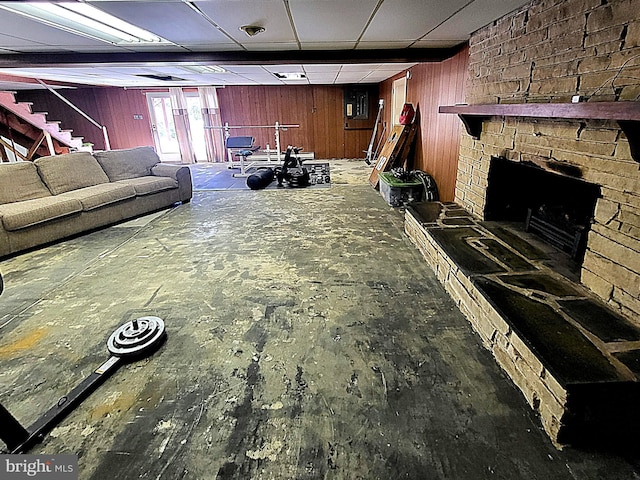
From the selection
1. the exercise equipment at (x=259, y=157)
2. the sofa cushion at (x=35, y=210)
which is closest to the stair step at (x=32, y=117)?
the exercise equipment at (x=259, y=157)

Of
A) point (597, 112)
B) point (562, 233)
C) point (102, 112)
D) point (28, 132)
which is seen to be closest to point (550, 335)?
point (597, 112)

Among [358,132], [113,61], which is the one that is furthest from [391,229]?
[358,132]

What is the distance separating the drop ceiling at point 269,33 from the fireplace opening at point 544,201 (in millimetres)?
1288

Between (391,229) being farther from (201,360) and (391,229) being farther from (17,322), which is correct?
(17,322)

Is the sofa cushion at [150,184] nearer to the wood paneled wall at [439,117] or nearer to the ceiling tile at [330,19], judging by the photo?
the ceiling tile at [330,19]

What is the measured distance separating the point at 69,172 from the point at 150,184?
941 millimetres

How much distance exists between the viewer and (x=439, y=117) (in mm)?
Answer: 4621

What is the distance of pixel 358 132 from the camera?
9.77 meters

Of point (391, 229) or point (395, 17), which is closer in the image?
point (395, 17)

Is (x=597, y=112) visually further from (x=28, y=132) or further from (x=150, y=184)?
(x=28, y=132)

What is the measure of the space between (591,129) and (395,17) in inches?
68.4

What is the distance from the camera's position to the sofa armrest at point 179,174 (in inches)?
208

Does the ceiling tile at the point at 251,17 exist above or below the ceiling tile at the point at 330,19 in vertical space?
above

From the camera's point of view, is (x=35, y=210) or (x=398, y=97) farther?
(x=398, y=97)
